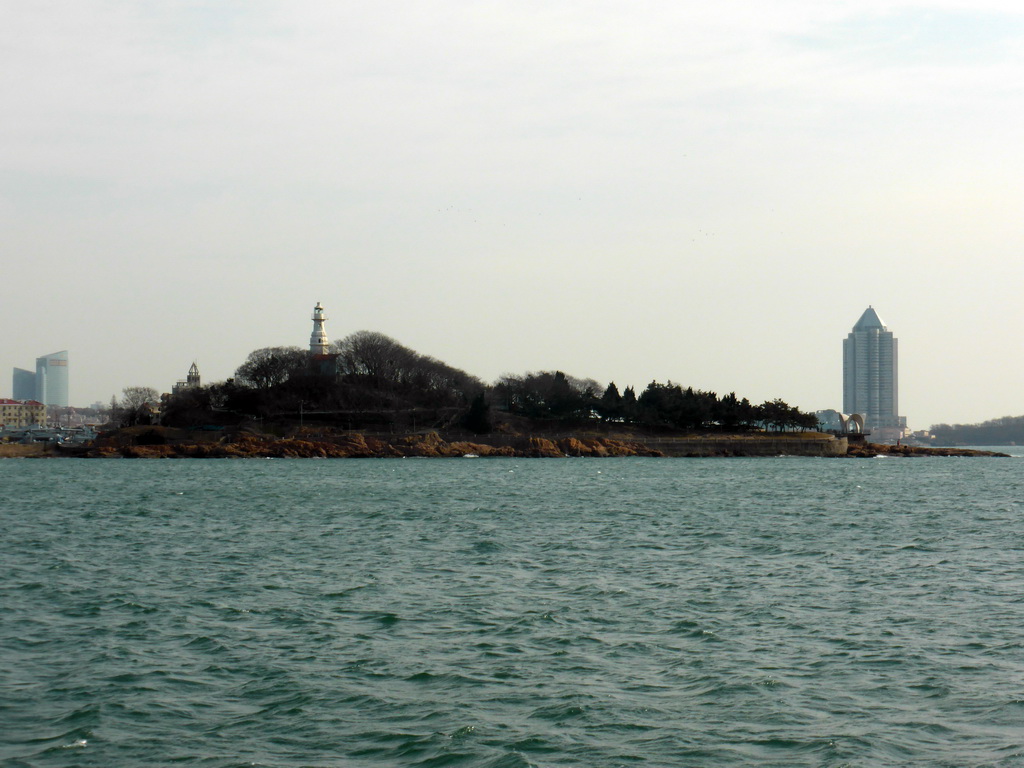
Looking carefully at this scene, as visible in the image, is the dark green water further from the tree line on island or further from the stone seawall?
the tree line on island

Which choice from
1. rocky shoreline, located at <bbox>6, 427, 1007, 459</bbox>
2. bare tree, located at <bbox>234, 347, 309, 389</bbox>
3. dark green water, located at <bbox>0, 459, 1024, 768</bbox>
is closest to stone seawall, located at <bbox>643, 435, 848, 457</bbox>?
rocky shoreline, located at <bbox>6, 427, 1007, 459</bbox>

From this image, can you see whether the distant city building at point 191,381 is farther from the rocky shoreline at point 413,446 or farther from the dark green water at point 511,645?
the dark green water at point 511,645

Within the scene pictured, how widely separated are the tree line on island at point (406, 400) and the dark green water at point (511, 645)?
90.6 m

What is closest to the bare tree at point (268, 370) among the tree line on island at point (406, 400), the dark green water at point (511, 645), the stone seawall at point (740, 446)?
the tree line on island at point (406, 400)

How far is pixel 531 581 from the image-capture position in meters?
21.4

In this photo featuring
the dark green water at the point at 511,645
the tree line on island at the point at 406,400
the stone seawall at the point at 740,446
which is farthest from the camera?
the tree line on island at the point at 406,400

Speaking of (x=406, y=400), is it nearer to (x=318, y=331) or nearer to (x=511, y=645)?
(x=318, y=331)

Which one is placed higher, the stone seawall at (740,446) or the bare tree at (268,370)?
the bare tree at (268,370)

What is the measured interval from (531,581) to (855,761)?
11.2 meters

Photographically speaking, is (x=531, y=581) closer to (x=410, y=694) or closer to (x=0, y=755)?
(x=410, y=694)

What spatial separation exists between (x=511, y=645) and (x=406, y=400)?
372 ft

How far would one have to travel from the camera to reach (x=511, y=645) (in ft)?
50.1

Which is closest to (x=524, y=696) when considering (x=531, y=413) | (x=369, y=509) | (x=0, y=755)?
(x=0, y=755)

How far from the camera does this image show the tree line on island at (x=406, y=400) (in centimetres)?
12406
